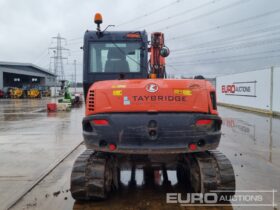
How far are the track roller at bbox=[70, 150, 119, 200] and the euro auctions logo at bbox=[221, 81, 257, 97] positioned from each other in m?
19.9

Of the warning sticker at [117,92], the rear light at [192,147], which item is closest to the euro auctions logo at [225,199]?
the rear light at [192,147]

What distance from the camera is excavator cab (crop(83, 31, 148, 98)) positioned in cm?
611

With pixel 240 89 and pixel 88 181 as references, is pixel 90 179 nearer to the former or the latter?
pixel 88 181

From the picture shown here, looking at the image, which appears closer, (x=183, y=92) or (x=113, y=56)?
(x=183, y=92)

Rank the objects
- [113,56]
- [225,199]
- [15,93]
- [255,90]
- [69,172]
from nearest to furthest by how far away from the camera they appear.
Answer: [225,199] < [113,56] < [69,172] < [255,90] < [15,93]

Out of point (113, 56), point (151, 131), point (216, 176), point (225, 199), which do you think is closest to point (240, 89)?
point (113, 56)

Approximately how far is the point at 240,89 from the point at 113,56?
2178cm

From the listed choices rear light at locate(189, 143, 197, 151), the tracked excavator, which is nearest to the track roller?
the tracked excavator

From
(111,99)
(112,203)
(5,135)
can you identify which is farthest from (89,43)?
(5,135)

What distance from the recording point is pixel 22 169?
6594mm

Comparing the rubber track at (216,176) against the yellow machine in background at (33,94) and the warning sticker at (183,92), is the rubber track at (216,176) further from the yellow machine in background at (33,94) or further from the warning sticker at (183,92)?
the yellow machine in background at (33,94)

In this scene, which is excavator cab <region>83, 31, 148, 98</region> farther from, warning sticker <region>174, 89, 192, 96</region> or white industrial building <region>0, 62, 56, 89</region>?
white industrial building <region>0, 62, 56, 89</region>

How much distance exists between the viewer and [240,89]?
26.0m

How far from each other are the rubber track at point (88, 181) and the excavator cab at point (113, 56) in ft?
6.64
